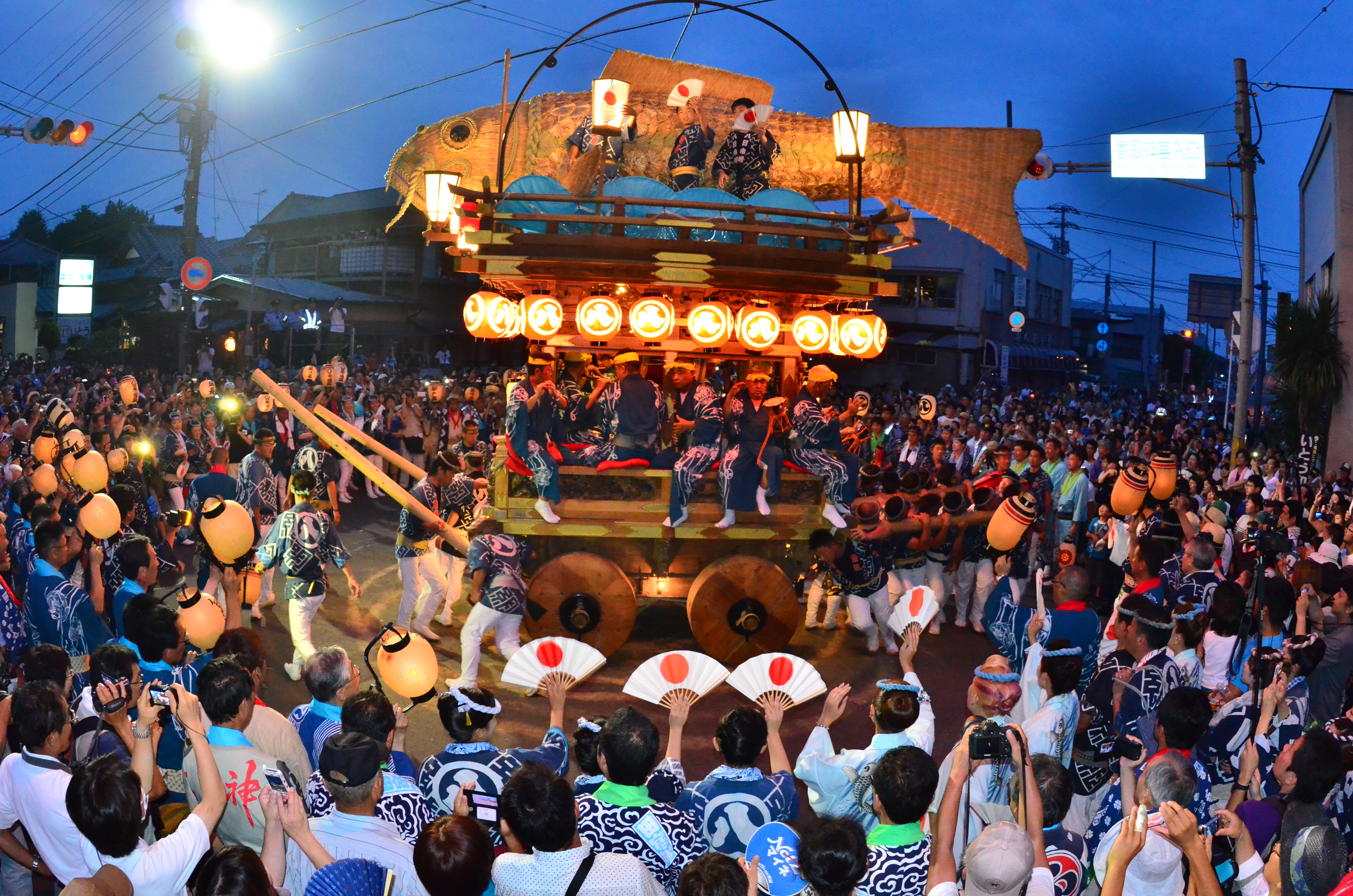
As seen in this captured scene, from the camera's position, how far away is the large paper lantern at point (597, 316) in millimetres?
8594

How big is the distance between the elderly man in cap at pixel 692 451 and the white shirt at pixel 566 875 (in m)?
5.24

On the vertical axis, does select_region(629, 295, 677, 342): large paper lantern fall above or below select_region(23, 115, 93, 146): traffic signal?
below

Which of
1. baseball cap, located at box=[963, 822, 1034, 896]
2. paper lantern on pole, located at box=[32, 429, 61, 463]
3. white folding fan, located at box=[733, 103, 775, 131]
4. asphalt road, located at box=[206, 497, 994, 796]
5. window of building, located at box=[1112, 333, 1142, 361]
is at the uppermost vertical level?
window of building, located at box=[1112, 333, 1142, 361]

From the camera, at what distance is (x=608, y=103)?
909 cm

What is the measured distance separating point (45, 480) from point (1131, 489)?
29.8ft

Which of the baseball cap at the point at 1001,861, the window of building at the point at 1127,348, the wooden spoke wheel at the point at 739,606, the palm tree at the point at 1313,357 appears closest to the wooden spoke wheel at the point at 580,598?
the wooden spoke wheel at the point at 739,606

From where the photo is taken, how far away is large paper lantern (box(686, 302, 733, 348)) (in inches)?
341

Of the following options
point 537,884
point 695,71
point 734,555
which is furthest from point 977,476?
point 537,884

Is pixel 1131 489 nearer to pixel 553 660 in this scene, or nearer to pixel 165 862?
pixel 553 660

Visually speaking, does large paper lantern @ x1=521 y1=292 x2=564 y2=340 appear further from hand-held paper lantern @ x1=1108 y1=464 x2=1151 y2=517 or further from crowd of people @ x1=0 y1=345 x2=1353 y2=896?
hand-held paper lantern @ x1=1108 y1=464 x2=1151 y2=517

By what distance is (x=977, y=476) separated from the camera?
12.1 m

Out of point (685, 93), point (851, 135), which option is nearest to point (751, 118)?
point (685, 93)

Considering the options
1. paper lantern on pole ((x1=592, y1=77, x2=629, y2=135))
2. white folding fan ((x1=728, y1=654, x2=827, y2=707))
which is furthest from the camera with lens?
paper lantern on pole ((x1=592, y1=77, x2=629, y2=135))

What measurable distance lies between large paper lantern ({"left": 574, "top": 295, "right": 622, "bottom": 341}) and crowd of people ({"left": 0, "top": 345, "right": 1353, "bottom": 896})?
18.6 inches
